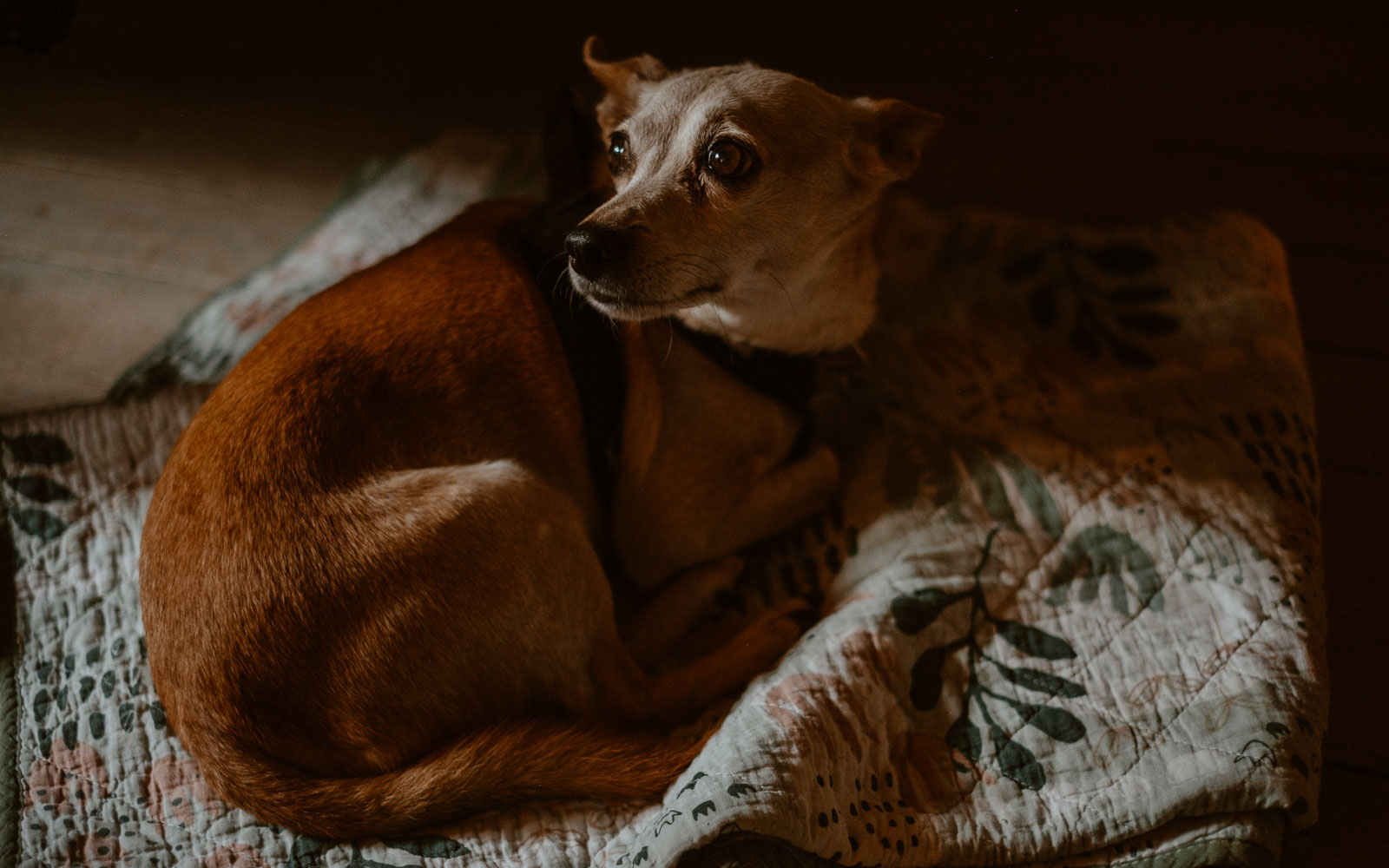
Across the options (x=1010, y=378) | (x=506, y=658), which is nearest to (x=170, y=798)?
(x=506, y=658)

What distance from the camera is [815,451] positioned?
1.77 metres

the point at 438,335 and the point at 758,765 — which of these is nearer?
the point at 758,765

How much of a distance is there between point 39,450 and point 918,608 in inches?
63.4

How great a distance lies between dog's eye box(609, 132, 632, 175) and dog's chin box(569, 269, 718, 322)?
26 centimetres

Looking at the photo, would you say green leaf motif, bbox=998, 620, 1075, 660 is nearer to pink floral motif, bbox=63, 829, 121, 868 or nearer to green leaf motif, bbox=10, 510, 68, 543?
pink floral motif, bbox=63, 829, 121, 868

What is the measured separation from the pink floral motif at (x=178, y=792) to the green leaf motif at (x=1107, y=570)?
1.32 meters

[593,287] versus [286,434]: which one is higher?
[593,287]

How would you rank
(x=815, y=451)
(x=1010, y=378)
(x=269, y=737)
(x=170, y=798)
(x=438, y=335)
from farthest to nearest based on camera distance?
(x=1010, y=378) < (x=815, y=451) < (x=438, y=335) < (x=170, y=798) < (x=269, y=737)

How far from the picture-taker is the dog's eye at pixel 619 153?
1509 millimetres

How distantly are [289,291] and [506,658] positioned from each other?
1.21 meters

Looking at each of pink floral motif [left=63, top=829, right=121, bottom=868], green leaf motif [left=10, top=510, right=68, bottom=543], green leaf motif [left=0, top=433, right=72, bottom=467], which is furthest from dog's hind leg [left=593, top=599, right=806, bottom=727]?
green leaf motif [left=0, top=433, right=72, bottom=467]

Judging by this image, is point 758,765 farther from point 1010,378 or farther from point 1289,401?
point 1289,401

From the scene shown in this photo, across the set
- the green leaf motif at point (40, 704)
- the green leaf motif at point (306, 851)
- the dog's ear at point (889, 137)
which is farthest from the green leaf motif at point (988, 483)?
the green leaf motif at point (40, 704)

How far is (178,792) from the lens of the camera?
1321 mm
